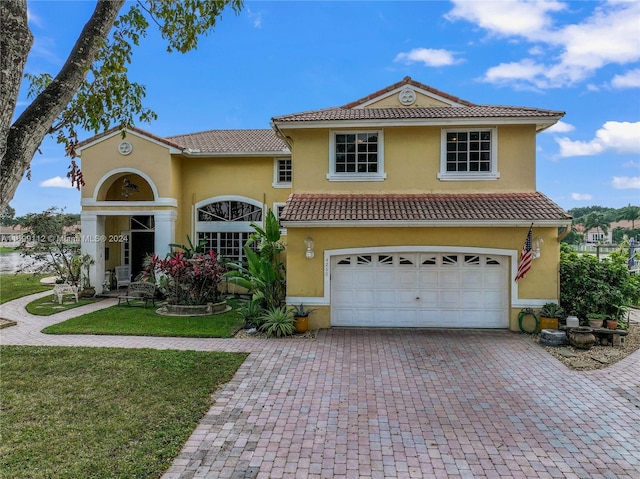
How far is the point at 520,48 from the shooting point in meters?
15.7

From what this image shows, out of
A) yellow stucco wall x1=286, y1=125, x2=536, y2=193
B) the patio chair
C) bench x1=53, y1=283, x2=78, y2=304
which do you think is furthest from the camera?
the patio chair

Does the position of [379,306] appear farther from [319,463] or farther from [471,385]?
[319,463]

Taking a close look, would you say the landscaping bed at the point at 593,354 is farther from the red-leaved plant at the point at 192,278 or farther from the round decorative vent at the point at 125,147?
the round decorative vent at the point at 125,147

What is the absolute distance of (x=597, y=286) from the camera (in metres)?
11.3

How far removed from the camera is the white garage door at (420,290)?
11.9 m

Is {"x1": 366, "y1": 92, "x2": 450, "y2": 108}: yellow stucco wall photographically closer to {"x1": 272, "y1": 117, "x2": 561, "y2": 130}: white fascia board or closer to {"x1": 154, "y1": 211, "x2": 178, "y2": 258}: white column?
{"x1": 272, "y1": 117, "x2": 561, "y2": 130}: white fascia board

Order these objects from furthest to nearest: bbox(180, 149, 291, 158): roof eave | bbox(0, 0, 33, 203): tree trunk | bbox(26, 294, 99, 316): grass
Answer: bbox(180, 149, 291, 158): roof eave → bbox(26, 294, 99, 316): grass → bbox(0, 0, 33, 203): tree trunk

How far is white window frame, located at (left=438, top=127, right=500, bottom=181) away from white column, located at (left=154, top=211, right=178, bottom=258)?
11.6 meters

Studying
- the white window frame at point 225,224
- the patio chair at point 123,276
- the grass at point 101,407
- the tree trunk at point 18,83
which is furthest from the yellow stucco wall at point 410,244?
the patio chair at point 123,276

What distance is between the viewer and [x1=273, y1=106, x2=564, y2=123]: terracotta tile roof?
12352 millimetres

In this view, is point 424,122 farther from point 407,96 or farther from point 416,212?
point 416,212

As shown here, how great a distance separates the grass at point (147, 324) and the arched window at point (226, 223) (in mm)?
4705

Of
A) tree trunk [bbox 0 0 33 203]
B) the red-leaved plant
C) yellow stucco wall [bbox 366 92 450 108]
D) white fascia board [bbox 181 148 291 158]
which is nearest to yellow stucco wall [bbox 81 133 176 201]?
white fascia board [bbox 181 148 291 158]

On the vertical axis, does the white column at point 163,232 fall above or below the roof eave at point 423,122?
below
